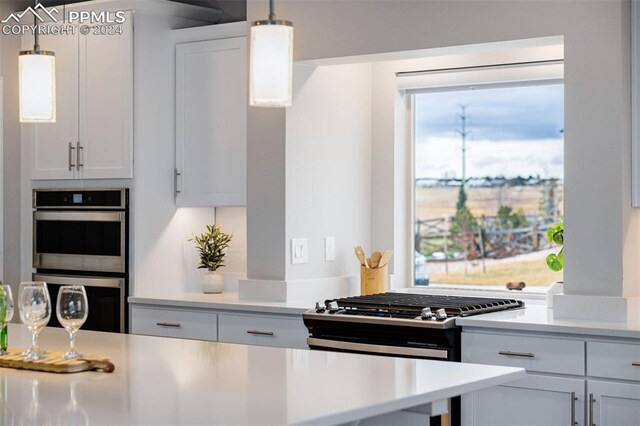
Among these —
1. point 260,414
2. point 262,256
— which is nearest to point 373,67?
point 262,256

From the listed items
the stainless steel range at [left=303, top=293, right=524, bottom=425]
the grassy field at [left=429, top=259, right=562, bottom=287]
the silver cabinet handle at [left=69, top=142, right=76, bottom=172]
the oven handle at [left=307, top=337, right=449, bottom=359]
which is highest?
the silver cabinet handle at [left=69, top=142, right=76, bottom=172]

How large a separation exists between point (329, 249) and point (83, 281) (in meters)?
1.32

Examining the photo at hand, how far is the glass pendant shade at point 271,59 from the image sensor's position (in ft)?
8.85

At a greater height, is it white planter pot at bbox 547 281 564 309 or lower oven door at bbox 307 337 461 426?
white planter pot at bbox 547 281 564 309

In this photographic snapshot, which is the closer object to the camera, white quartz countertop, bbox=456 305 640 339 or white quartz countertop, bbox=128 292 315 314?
white quartz countertop, bbox=456 305 640 339

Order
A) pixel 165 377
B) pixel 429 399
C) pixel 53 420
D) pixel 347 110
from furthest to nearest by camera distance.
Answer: pixel 347 110 → pixel 165 377 → pixel 429 399 → pixel 53 420

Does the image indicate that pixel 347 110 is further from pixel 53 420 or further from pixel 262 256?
pixel 53 420

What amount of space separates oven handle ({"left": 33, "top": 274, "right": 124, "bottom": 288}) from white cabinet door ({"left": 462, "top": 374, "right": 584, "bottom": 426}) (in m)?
2.01

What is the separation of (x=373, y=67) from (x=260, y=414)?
3.32 metres

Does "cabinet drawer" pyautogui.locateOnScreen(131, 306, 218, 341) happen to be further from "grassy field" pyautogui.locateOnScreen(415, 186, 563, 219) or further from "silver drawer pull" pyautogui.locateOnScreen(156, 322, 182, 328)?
"grassy field" pyautogui.locateOnScreen(415, 186, 563, 219)

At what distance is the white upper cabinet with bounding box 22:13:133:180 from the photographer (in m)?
5.03

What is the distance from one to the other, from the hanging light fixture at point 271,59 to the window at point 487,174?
2271 millimetres

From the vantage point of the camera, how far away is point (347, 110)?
4977mm

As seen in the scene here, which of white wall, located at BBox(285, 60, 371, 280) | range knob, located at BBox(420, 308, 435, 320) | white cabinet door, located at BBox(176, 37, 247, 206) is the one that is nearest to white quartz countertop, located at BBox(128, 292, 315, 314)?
white wall, located at BBox(285, 60, 371, 280)
